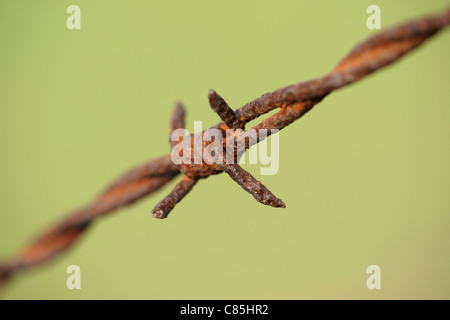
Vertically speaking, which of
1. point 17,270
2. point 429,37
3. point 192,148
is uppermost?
point 429,37

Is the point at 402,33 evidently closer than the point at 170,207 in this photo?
Yes

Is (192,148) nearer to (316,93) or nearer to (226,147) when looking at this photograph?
(226,147)

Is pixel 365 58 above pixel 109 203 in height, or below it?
above

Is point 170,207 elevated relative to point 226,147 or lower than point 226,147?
lower

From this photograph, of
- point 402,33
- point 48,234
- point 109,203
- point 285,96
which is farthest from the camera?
point 48,234

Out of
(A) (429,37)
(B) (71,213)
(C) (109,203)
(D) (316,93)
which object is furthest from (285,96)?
(B) (71,213)

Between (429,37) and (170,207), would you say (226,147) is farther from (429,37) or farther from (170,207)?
(429,37)

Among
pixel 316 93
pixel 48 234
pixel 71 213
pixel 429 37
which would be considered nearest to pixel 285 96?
pixel 316 93

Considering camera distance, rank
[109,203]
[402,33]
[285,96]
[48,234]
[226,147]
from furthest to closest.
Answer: [48,234] < [109,203] < [226,147] < [285,96] < [402,33]

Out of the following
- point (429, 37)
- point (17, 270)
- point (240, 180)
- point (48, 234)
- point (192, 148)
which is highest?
point (429, 37)
